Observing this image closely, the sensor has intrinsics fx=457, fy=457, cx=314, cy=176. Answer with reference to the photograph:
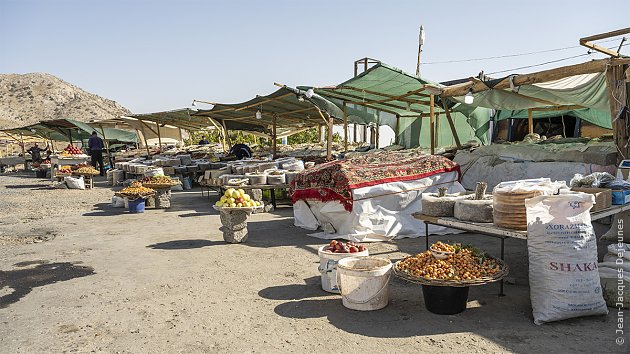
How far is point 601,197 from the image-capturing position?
507 centimetres

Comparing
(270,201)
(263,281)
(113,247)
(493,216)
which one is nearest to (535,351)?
(493,216)

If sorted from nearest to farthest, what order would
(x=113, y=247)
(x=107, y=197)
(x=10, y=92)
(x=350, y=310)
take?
(x=350, y=310)
(x=113, y=247)
(x=107, y=197)
(x=10, y=92)

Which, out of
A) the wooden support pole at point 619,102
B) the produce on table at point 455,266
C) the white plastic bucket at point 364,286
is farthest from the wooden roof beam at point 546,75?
the white plastic bucket at point 364,286

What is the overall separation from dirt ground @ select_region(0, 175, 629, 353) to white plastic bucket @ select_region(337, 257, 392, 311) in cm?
10

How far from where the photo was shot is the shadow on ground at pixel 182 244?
732 cm

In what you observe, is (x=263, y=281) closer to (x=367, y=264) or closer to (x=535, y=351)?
(x=367, y=264)

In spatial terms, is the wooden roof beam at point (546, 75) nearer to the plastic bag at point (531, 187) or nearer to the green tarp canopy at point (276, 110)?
the plastic bag at point (531, 187)

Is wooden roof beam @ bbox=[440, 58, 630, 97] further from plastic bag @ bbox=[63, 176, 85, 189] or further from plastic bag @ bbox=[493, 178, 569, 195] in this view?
plastic bag @ bbox=[63, 176, 85, 189]

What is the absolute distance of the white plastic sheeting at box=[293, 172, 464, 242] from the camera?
763 cm

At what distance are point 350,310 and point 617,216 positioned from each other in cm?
451

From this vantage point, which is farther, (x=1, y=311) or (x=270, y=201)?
(x=270, y=201)

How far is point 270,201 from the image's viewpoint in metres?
11.7

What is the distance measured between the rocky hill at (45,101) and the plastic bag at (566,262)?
7307 cm

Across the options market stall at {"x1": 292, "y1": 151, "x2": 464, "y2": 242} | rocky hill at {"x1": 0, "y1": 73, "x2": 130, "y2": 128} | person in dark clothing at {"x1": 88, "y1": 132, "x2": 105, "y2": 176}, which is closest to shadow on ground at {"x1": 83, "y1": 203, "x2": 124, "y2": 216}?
market stall at {"x1": 292, "y1": 151, "x2": 464, "y2": 242}
